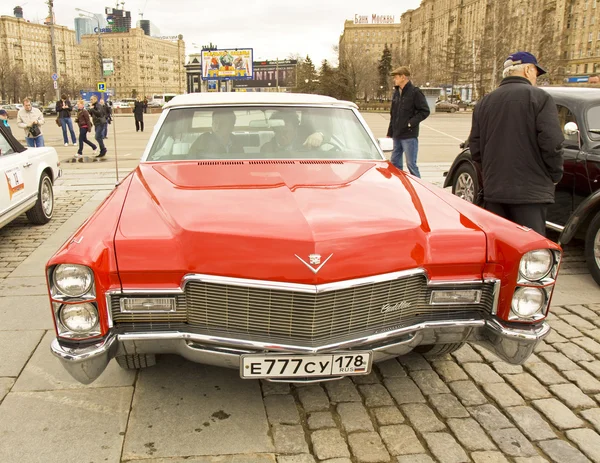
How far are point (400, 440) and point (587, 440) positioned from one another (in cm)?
99

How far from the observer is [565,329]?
4391 mm

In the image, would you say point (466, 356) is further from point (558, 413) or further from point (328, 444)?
point (328, 444)

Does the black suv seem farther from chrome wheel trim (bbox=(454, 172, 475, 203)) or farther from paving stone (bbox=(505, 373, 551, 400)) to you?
paving stone (bbox=(505, 373, 551, 400))

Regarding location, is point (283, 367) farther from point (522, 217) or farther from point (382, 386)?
point (522, 217)

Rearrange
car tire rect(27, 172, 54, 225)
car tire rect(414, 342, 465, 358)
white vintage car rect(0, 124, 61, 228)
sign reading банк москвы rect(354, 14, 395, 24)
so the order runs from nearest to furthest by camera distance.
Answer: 1. car tire rect(414, 342, 465, 358)
2. white vintage car rect(0, 124, 61, 228)
3. car tire rect(27, 172, 54, 225)
4. sign reading банк москвы rect(354, 14, 395, 24)

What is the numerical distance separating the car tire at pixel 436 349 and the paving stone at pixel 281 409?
96 centimetres

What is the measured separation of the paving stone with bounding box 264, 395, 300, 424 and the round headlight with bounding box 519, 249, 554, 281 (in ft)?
4.83

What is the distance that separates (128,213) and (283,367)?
48.4 inches

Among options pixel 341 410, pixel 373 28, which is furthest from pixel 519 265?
pixel 373 28

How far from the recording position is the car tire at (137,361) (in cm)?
326

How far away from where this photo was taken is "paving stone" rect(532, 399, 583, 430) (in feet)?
10.1

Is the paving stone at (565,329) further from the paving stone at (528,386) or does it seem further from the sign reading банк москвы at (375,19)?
the sign reading банк москвы at (375,19)

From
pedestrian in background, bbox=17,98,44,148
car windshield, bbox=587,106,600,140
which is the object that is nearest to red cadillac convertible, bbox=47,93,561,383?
car windshield, bbox=587,106,600,140

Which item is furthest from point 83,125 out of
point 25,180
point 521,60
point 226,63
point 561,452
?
point 226,63
